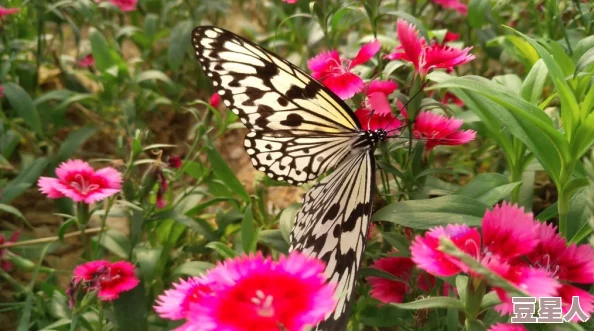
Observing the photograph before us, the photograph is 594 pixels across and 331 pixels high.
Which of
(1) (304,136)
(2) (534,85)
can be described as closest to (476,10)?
(2) (534,85)

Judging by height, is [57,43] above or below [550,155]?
above

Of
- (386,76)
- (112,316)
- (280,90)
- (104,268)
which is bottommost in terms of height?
(112,316)

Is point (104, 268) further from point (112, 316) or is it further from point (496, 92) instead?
point (496, 92)

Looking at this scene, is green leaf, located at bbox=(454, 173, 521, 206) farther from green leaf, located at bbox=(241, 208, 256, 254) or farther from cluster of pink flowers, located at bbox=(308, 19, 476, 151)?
green leaf, located at bbox=(241, 208, 256, 254)

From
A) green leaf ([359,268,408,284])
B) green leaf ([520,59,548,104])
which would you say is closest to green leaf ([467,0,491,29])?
green leaf ([520,59,548,104])

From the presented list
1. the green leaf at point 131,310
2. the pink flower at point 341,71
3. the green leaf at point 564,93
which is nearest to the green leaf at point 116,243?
the green leaf at point 131,310

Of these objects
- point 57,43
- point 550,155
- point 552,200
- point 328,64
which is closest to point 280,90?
point 328,64

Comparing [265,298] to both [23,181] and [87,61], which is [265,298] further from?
[87,61]
